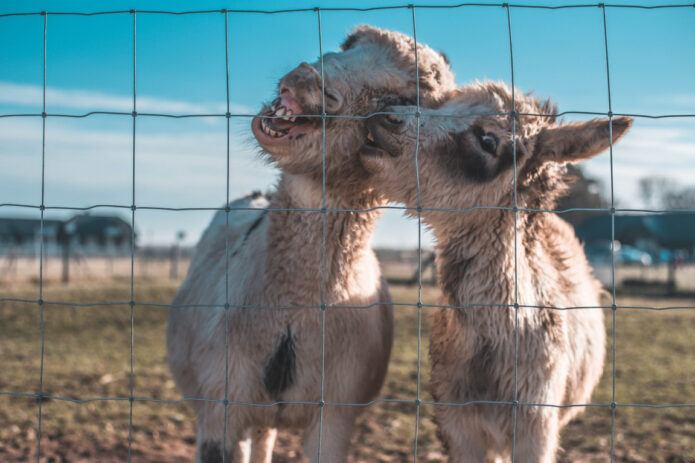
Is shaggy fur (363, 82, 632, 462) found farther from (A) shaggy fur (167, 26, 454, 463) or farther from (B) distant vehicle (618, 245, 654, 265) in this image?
A: (B) distant vehicle (618, 245, 654, 265)

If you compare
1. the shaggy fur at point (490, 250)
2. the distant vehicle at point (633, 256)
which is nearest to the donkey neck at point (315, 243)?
the shaggy fur at point (490, 250)

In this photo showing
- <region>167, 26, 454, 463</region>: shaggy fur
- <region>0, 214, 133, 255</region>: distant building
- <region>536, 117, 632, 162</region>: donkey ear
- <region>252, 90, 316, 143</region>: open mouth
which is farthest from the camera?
<region>0, 214, 133, 255</region>: distant building

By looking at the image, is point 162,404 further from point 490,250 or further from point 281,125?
point 490,250

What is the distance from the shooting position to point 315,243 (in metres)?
3.06

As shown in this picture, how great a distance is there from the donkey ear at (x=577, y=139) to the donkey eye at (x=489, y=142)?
0.76 feet

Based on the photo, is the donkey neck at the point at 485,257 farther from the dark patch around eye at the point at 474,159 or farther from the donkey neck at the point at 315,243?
the donkey neck at the point at 315,243

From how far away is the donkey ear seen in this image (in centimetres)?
262

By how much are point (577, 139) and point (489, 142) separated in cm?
40

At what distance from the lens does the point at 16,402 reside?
611 centimetres

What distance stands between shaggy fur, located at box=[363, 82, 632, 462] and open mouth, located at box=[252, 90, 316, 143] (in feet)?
1.11

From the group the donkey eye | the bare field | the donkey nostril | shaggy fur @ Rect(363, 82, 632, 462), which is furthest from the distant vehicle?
the donkey nostril

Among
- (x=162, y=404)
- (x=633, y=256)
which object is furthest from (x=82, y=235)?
(x=633, y=256)

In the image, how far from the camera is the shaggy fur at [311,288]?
2955 millimetres

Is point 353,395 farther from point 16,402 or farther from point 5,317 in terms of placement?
point 5,317
